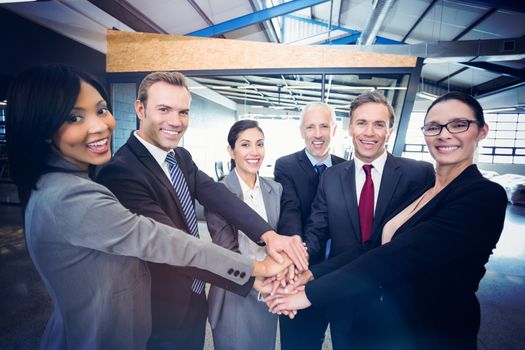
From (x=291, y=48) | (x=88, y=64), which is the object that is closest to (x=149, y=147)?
(x=291, y=48)

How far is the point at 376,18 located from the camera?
18.7 ft

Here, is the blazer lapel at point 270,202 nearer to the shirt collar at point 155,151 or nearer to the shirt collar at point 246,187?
the shirt collar at point 246,187

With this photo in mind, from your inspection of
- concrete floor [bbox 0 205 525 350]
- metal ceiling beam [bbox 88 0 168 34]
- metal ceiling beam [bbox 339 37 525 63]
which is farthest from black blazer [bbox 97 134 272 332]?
metal ceiling beam [bbox 339 37 525 63]

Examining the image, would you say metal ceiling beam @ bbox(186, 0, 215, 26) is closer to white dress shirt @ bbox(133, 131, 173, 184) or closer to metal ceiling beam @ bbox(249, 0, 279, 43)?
metal ceiling beam @ bbox(249, 0, 279, 43)

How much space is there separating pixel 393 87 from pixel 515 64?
6.45 meters

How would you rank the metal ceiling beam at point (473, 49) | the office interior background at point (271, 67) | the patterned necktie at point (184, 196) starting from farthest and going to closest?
the metal ceiling beam at point (473, 49) < the office interior background at point (271, 67) < the patterned necktie at point (184, 196)

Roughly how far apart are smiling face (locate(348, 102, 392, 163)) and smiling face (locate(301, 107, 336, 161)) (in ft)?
1.48

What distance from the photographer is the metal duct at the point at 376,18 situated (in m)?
5.16

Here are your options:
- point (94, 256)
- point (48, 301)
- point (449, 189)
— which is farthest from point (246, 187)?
point (48, 301)

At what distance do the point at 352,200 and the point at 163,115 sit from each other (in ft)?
3.68

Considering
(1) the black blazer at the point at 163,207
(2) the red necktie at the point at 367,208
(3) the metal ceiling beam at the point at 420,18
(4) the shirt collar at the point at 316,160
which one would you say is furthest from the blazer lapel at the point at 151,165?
(3) the metal ceiling beam at the point at 420,18

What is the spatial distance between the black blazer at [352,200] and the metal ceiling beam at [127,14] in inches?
202

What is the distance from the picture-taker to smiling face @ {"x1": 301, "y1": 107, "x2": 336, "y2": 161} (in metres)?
2.05

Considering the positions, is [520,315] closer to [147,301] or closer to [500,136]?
[147,301]
